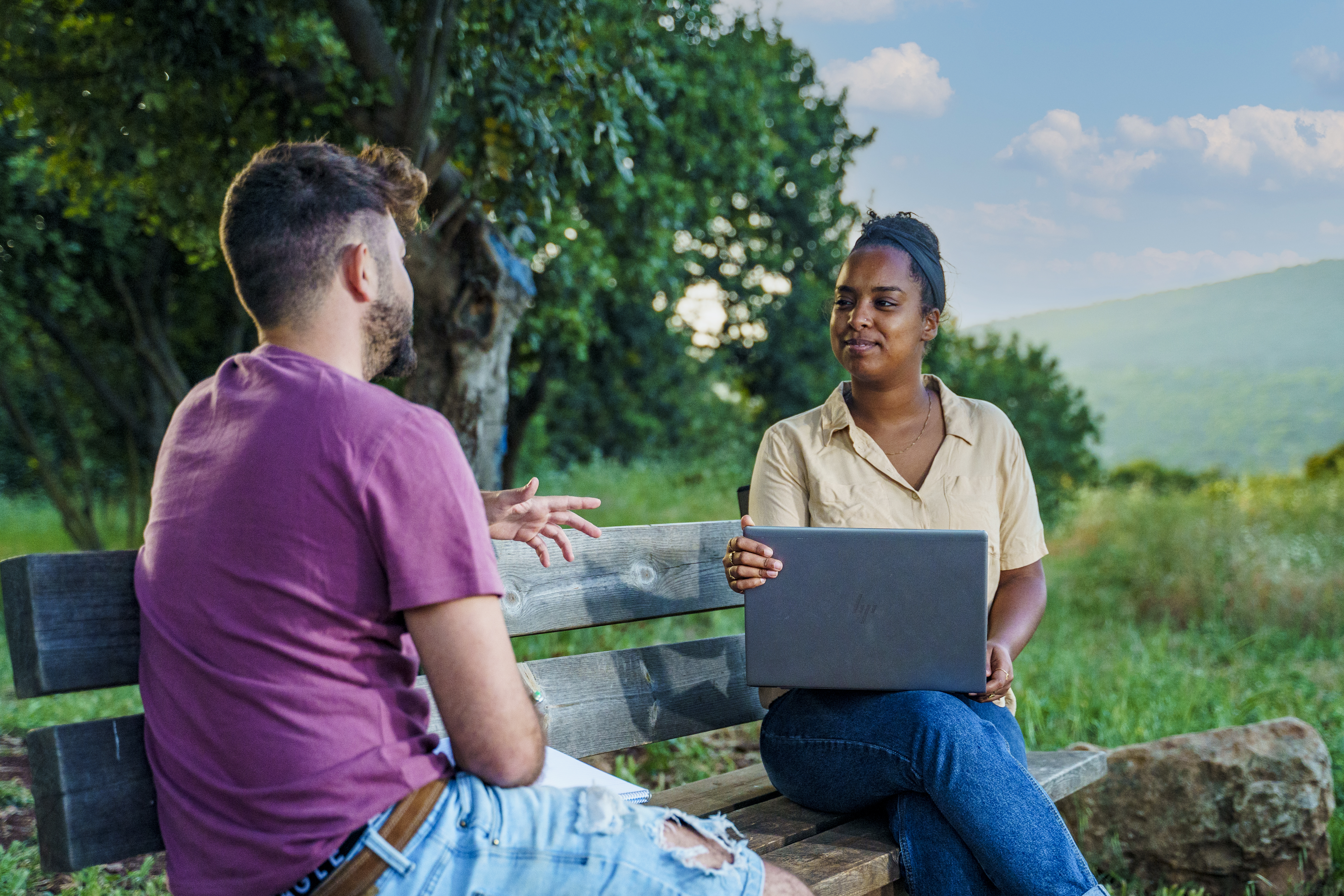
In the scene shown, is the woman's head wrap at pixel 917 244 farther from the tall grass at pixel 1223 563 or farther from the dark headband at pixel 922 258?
the tall grass at pixel 1223 563

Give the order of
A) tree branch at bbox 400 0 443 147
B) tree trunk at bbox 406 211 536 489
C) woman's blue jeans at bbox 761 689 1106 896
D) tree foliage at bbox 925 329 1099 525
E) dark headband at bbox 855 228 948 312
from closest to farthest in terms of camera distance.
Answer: woman's blue jeans at bbox 761 689 1106 896 → dark headband at bbox 855 228 948 312 → tree branch at bbox 400 0 443 147 → tree trunk at bbox 406 211 536 489 → tree foliage at bbox 925 329 1099 525

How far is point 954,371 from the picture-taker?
14.0m

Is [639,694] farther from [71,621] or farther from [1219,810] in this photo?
[1219,810]

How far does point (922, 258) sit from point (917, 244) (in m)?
0.05

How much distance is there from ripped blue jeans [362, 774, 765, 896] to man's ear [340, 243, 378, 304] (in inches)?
28.4

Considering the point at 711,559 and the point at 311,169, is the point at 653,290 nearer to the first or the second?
the point at 711,559

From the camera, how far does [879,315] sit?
8.78 ft

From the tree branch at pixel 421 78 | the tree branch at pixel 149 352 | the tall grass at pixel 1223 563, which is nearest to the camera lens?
the tree branch at pixel 421 78

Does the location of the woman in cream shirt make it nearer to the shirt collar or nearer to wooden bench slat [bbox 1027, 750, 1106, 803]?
the shirt collar

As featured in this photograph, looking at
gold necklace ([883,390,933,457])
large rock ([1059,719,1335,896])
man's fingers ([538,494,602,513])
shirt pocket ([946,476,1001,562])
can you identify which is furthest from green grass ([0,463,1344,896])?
man's fingers ([538,494,602,513])

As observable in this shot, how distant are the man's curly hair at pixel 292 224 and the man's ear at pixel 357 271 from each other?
1 centimetres

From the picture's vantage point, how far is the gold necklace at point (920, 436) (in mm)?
2756

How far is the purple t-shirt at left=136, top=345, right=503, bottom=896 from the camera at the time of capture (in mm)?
1407

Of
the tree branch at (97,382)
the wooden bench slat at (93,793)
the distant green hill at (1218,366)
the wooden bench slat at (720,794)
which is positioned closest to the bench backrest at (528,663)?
the wooden bench slat at (93,793)
